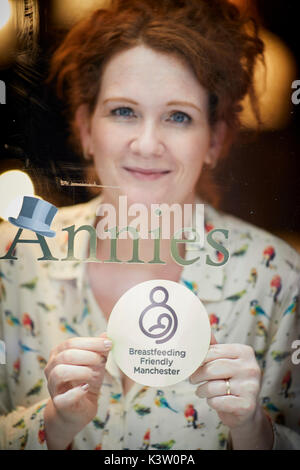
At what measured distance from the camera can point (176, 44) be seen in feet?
5.60

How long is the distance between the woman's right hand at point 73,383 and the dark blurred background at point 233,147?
587 mm

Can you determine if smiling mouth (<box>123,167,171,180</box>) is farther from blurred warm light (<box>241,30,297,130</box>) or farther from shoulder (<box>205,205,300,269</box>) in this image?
blurred warm light (<box>241,30,297,130</box>)

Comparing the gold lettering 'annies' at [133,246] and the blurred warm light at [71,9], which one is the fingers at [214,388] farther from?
the blurred warm light at [71,9]

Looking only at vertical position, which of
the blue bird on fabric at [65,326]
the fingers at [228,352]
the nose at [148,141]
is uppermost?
the nose at [148,141]

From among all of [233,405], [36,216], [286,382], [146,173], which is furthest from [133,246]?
[286,382]

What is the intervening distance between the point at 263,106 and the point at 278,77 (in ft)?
0.42

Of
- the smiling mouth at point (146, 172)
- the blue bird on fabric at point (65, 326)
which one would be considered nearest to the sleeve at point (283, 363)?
the smiling mouth at point (146, 172)

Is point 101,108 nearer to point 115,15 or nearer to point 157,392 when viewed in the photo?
point 115,15

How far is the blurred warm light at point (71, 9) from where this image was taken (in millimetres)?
1747

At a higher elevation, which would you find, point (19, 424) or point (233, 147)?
point (233, 147)

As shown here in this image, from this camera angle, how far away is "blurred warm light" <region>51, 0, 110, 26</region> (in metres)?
1.75

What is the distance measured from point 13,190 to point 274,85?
113 centimetres

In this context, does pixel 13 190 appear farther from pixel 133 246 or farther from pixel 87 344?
pixel 87 344

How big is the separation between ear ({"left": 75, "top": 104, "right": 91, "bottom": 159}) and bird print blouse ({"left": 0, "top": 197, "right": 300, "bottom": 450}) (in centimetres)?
22
